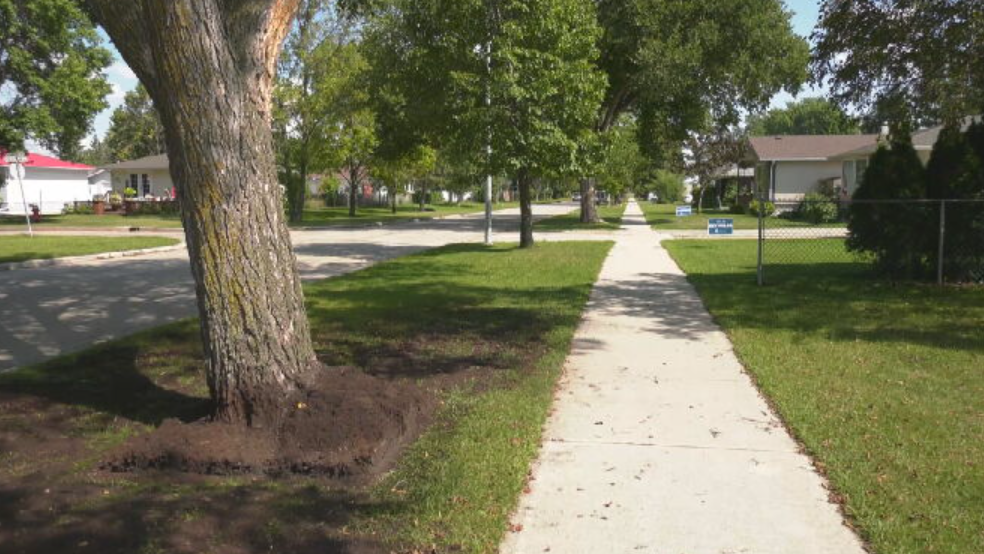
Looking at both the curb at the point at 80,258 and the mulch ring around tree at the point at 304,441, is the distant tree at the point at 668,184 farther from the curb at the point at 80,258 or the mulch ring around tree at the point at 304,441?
the mulch ring around tree at the point at 304,441

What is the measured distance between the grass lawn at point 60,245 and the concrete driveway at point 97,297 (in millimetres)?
1472

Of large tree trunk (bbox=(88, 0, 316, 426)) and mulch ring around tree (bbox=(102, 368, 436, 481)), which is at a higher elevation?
large tree trunk (bbox=(88, 0, 316, 426))

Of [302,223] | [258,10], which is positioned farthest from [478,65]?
[302,223]

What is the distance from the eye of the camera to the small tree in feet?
40.8

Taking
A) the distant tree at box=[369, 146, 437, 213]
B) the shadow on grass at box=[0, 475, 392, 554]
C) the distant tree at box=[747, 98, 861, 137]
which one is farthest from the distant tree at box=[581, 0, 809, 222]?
the distant tree at box=[747, 98, 861, 137]

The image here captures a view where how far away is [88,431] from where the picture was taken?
5230 millimetres

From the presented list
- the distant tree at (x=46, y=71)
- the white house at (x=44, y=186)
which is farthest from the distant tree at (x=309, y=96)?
the white house at (x=44, y=186)

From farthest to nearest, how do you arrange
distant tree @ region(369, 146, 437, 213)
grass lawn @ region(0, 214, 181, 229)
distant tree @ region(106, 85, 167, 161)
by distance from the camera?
distant tree @ region(106, 85, 167, 161) → distant tree @ region(369, 146, 437, 213) → grass lawn @ region(0, 214, 181, 229)

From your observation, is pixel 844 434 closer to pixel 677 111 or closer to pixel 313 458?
pixel 313 458

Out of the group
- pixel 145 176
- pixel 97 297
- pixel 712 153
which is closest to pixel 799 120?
pixel 712 153

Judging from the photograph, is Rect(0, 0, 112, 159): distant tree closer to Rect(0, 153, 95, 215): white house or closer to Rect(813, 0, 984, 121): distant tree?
Rect(0, 153, 95, 215): white house

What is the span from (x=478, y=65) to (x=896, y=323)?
1130 cm

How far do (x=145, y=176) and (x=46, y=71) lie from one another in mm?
22725

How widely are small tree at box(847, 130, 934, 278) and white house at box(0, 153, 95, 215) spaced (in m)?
47.4
